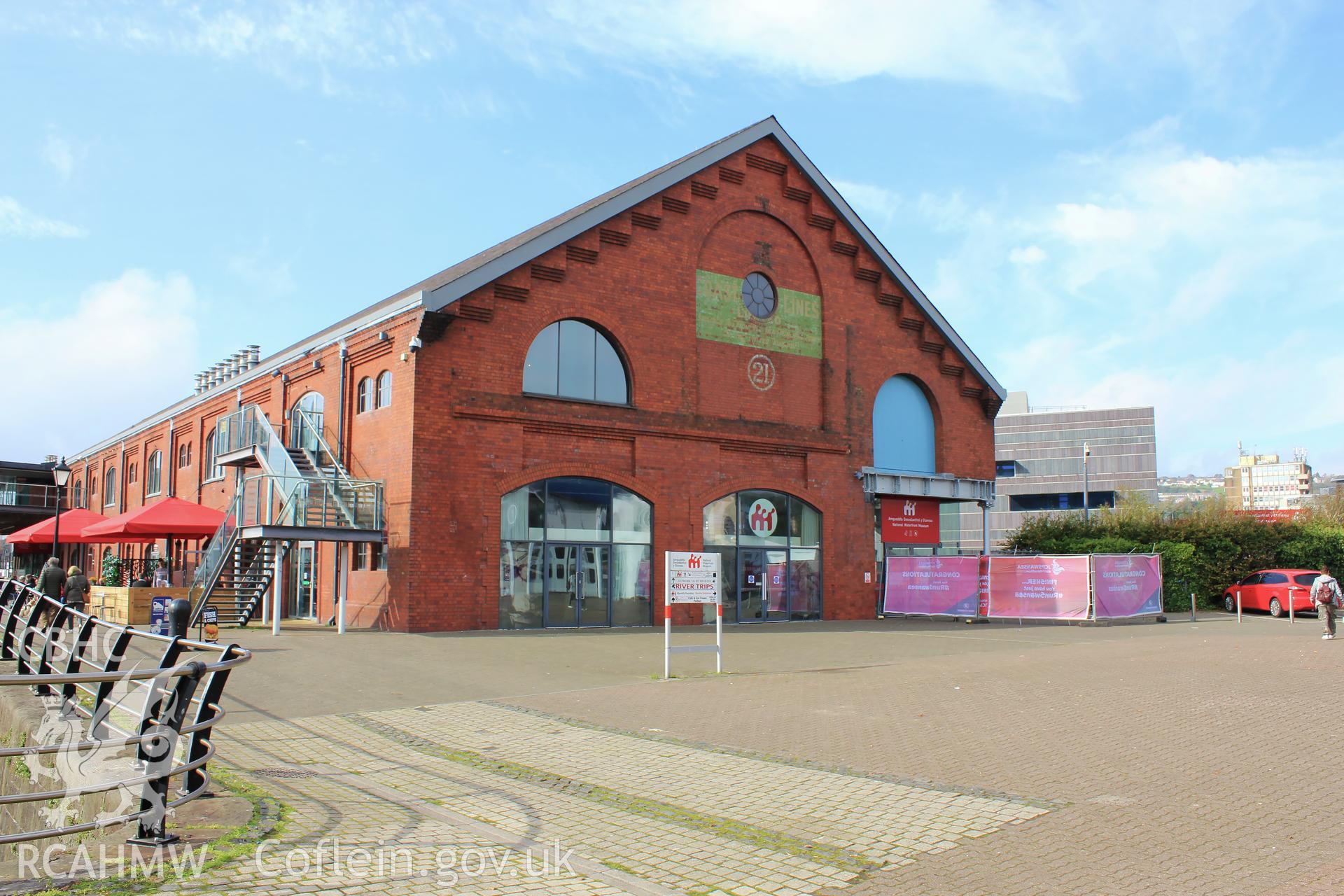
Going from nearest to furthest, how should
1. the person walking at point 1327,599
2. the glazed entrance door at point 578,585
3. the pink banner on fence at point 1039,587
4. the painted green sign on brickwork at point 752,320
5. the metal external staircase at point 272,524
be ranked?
1. the person walking at point 1327,599
2. the metal external staircase at point 272,524
3. the glazed entrance door at point 578,585
4. the pink banner on fence at point 1039,587
5. the painted green sign on brickwork at point 752,320

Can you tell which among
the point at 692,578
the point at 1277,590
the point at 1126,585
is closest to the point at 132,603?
the point at 692,578

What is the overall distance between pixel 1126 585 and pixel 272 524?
843 inches

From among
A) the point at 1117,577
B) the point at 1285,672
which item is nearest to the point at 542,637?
the point at 1285,672

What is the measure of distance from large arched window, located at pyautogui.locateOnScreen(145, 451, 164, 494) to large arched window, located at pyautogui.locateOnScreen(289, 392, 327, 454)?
50.2ft

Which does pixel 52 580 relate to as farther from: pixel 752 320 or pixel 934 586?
pixel 934 586

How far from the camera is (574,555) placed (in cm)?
2489

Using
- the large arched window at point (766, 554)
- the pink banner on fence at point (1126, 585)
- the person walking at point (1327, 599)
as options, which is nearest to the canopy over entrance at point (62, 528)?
the large arched window at point (766, 554)

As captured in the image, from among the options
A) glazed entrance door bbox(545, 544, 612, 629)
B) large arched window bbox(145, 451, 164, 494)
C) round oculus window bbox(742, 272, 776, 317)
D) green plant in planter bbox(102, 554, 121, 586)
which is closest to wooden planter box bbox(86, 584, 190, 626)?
glazed entrance door bbox(545, 544, 612, 629)

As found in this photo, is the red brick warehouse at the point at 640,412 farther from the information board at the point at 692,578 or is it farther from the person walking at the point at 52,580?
the information board at the point at 692,578

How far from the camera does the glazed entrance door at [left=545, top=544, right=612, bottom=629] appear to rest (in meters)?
24.5

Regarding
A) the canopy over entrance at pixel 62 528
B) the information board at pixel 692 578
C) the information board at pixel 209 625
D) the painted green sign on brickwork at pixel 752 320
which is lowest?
the information board at pixel 209 625

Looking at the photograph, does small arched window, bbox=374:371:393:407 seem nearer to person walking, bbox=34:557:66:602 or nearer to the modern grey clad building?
person walking, bbox=34:557:66:602

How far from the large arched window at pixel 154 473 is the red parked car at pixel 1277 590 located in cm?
3964

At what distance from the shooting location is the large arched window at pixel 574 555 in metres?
24.0
